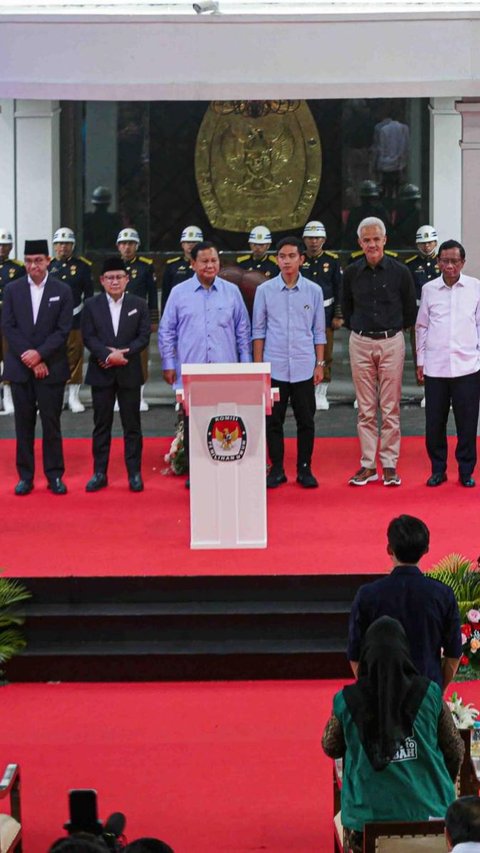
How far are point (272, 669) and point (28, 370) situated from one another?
306 centimetres

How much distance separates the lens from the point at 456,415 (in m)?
9.46

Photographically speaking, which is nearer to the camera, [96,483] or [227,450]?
[227,450]

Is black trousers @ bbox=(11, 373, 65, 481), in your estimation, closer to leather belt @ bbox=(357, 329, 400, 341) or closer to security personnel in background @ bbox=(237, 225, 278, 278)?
leather belt @ bbox=(357, 329, 400, 341)

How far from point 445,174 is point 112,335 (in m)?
6.71

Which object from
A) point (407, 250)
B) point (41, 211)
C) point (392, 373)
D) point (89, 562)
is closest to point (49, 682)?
point (89, 562)

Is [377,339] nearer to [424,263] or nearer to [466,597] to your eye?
[466,597]

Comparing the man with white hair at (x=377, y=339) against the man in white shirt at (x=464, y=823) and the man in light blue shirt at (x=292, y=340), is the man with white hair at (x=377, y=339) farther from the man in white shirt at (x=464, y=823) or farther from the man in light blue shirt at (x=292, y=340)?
the man in white shirt at (x=464, y=823)

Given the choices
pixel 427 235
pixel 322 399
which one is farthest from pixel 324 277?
pixel 322 399

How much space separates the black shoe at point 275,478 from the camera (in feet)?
31.0

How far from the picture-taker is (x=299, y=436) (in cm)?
941

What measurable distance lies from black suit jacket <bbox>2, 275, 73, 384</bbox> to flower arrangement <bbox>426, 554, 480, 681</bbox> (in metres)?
3.03

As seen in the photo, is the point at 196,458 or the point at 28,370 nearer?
the point at 196,458

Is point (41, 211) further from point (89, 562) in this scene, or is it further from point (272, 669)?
point (272, 669)

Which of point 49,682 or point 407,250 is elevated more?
point 407,250
